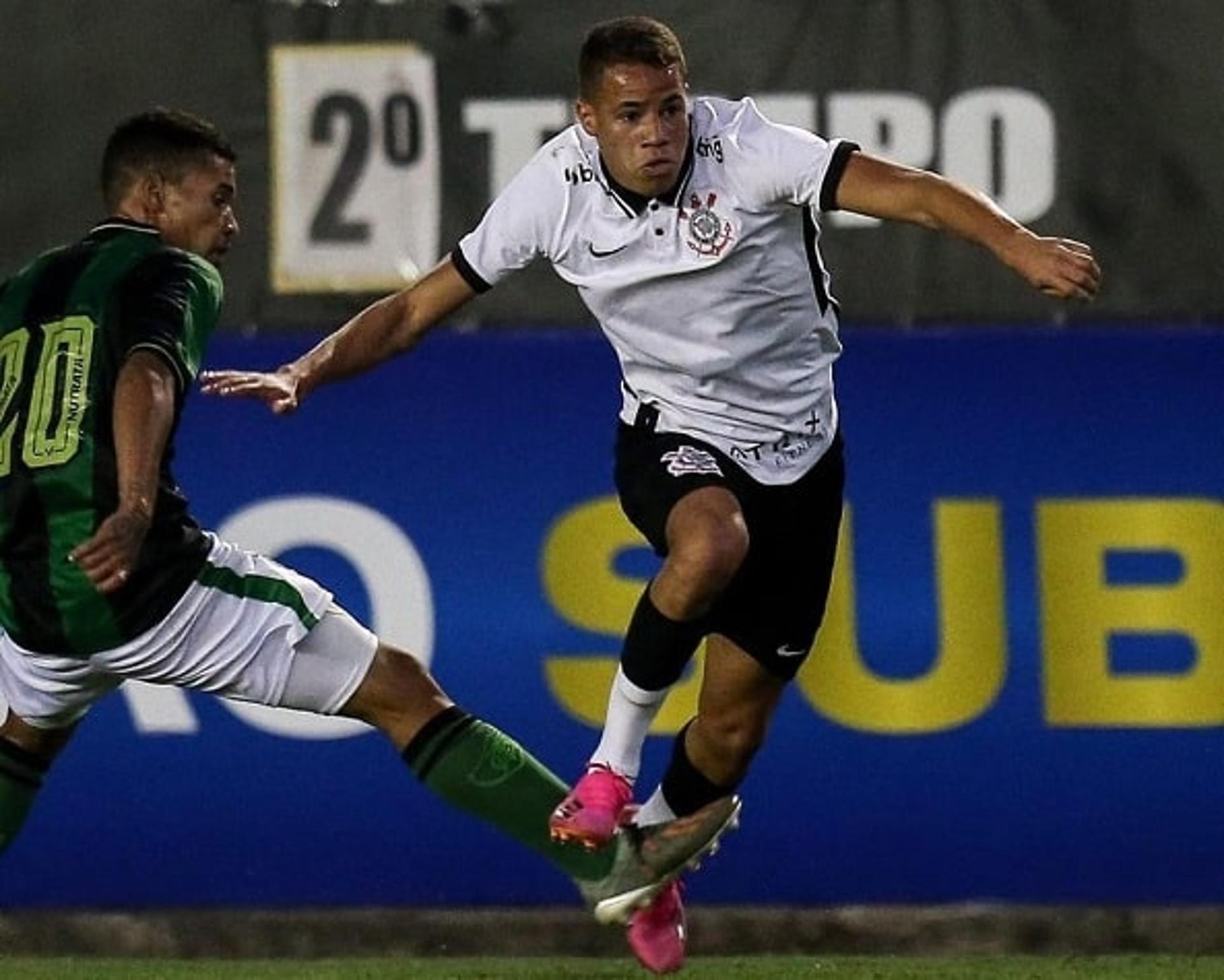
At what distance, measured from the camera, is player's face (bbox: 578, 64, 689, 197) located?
7.96 metres

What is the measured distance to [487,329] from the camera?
10.1 meters

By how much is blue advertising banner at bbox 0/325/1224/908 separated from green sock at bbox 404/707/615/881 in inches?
59.3

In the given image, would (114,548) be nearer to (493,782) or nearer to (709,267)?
(493,782)

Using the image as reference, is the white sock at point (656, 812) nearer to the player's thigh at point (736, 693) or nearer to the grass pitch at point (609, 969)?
the player's thigh at point (736, 693)

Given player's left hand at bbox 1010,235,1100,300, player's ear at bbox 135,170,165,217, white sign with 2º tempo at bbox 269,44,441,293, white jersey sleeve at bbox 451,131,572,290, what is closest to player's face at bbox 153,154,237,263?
player's ear at bbox 135,170,165,217

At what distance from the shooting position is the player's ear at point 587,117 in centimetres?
809

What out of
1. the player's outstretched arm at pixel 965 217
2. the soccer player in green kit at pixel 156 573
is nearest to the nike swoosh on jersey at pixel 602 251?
the player's outstretched arm at pixel 965 217

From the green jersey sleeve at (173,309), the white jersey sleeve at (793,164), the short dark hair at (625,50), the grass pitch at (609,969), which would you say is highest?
the short dark hair at (625,50)

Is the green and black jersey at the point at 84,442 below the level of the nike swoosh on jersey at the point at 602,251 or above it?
below

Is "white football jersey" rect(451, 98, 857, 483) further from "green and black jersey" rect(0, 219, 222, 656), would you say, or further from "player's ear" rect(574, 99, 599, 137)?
"green and black jersey" rect(0, 219, 222, 656)

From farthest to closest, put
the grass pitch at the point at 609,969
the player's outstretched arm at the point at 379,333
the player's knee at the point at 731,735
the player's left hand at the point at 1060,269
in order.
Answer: the grass pitch at the point at 609,969 < the player's knee at the point at 731,735 < the player's outstretched arm at the point at 379,333 < the player's left hand at the point at 1060,269

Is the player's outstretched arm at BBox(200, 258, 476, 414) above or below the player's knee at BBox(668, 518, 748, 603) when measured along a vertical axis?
above

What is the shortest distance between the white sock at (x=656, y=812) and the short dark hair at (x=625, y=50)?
156cm

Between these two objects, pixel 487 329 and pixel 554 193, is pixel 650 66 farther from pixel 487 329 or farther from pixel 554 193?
pixel 487 329
